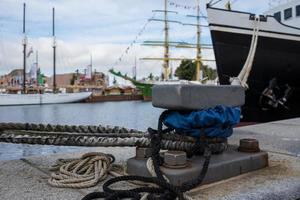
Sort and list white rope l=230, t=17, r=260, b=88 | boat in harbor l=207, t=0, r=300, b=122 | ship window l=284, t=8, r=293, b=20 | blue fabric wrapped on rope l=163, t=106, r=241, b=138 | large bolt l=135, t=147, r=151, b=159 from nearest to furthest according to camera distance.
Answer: blue fabric wrapped on rope l=163, t=106, r=241, b=138 → large bolt l=135, t=147, r=151, b=159 → white rope l=230, t=17, r=260, b=88 → boat in harbor l=207, t=0, r=300, b=122 → ship window l=284, t=8, r=293, b=20

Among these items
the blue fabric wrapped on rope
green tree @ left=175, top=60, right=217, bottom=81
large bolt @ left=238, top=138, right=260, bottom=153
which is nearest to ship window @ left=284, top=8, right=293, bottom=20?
large bolt @ left=238, top=138, right=260, bottom=153

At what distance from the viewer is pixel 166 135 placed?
3109 mm

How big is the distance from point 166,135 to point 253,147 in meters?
0.94

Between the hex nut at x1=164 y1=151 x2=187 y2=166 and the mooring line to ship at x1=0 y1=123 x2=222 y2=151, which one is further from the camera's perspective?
the mooring line to ship at x1=0 y1=123 x2=222 y2=151

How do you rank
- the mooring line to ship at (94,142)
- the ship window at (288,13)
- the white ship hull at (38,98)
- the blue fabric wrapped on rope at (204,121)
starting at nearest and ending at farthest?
the mooring line to ship at (94,142), the blue fabric wrapped on rope at (204,121), the ship window at (288,13), the white ship hull at (38,98)

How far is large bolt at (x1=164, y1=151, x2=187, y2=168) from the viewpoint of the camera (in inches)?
108

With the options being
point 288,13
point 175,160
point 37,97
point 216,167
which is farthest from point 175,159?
point 37,97

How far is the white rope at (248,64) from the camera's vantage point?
36.5 ft

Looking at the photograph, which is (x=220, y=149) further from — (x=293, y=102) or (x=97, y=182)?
(x=293, y=102)

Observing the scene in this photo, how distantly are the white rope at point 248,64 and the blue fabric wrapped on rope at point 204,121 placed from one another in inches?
317

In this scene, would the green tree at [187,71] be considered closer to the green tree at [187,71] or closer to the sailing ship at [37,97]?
the green tree at [187,71]

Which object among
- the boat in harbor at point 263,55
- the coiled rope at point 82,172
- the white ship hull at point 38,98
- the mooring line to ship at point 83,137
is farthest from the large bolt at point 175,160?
the white ship hull at point 38,98

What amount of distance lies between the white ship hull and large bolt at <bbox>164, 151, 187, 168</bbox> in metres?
56.9

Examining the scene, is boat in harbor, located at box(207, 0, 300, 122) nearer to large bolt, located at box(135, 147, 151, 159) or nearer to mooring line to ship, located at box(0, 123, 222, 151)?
mooring line to ship, located at box(0, 123, 222, 151)
